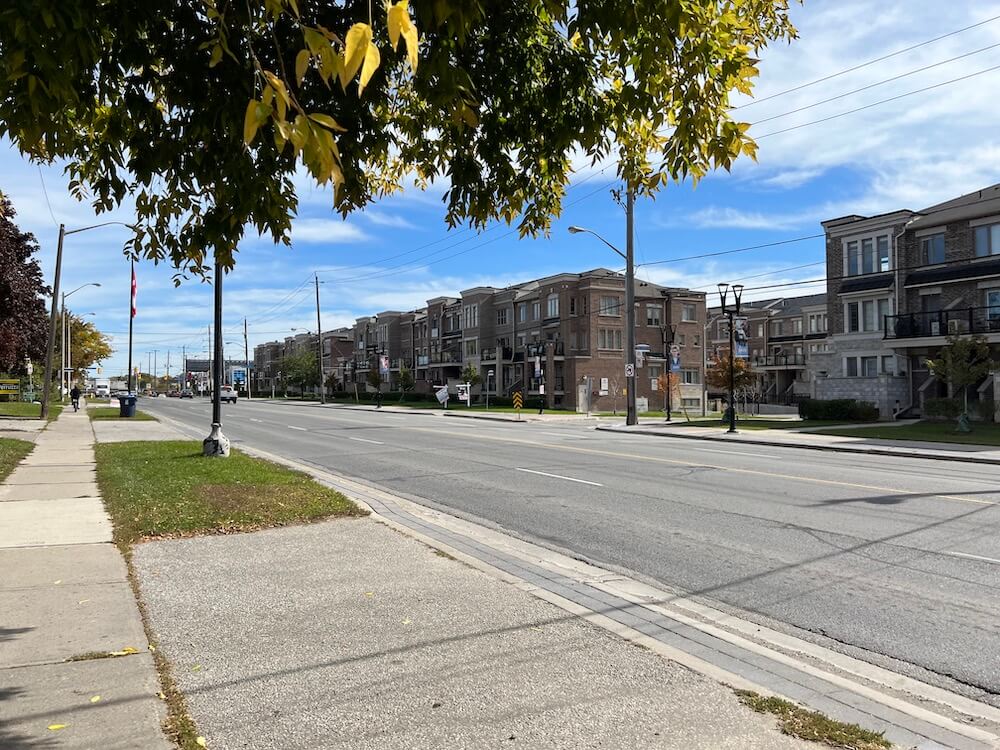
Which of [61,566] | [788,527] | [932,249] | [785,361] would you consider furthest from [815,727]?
[785,361]

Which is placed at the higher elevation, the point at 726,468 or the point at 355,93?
the point at 355,93

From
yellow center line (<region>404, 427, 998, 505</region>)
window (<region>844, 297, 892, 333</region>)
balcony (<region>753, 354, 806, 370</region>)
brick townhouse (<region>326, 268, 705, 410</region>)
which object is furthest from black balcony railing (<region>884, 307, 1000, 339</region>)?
balcony (<region>753, 354, 806, 370</region>)

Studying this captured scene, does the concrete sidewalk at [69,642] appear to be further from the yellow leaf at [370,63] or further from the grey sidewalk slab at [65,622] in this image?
the yellow leaf at [370,63]

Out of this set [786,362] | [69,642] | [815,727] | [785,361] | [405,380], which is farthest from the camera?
[405,380]

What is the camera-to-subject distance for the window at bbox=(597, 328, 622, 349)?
5934 cm

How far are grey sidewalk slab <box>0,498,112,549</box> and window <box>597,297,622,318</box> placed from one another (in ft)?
165

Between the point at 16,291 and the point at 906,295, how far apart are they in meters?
39.6

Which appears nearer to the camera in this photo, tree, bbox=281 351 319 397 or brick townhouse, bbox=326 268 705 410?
brick townhouse, bbox=326 268 705 410

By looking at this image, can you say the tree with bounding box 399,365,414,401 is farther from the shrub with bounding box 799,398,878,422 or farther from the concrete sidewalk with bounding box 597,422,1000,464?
the shrub with bounding box 799,398,878,422

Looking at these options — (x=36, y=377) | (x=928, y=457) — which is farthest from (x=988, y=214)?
(x=36, y=377)

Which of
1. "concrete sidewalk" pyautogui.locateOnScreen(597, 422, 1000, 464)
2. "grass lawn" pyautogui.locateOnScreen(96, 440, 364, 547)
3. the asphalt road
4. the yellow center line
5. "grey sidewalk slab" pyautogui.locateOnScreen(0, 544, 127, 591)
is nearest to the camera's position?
the asphalt road

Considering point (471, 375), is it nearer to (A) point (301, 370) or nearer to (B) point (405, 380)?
(B) point (405, 380)

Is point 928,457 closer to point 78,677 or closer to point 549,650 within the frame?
point 549,650

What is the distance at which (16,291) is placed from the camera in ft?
95.4
